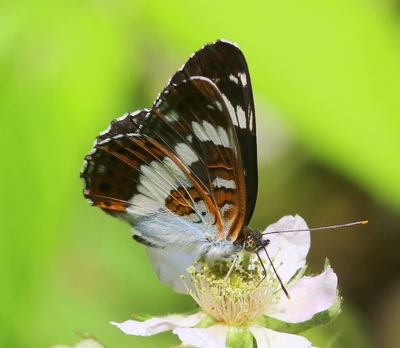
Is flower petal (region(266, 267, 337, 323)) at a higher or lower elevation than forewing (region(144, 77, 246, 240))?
lower

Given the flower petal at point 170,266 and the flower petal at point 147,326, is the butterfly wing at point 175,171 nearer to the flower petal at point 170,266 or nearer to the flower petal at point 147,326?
the flower petal at point 170,266

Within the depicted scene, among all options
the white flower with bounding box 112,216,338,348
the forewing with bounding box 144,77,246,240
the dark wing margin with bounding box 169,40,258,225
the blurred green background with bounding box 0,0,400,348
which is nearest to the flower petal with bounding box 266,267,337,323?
the white flower with bounding box 112,216,338,348

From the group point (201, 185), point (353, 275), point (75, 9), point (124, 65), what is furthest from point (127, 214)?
point (353, 275)

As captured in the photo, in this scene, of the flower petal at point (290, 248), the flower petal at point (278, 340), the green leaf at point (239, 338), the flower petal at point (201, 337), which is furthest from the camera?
the flower petal at point (290, 248)

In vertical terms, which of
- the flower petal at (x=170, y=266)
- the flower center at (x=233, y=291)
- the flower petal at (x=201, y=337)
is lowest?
the flower petal at (x=201, y=337)

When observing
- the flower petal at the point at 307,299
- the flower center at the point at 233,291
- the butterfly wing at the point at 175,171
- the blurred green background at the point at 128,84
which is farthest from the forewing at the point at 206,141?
the blurred green background at the point at 128,84

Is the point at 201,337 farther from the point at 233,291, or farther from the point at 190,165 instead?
the point at 190,165

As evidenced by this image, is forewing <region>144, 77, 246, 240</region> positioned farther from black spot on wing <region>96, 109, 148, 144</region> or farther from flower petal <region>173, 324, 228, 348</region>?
flower petal <region>173, 324, 228, 348</region>
